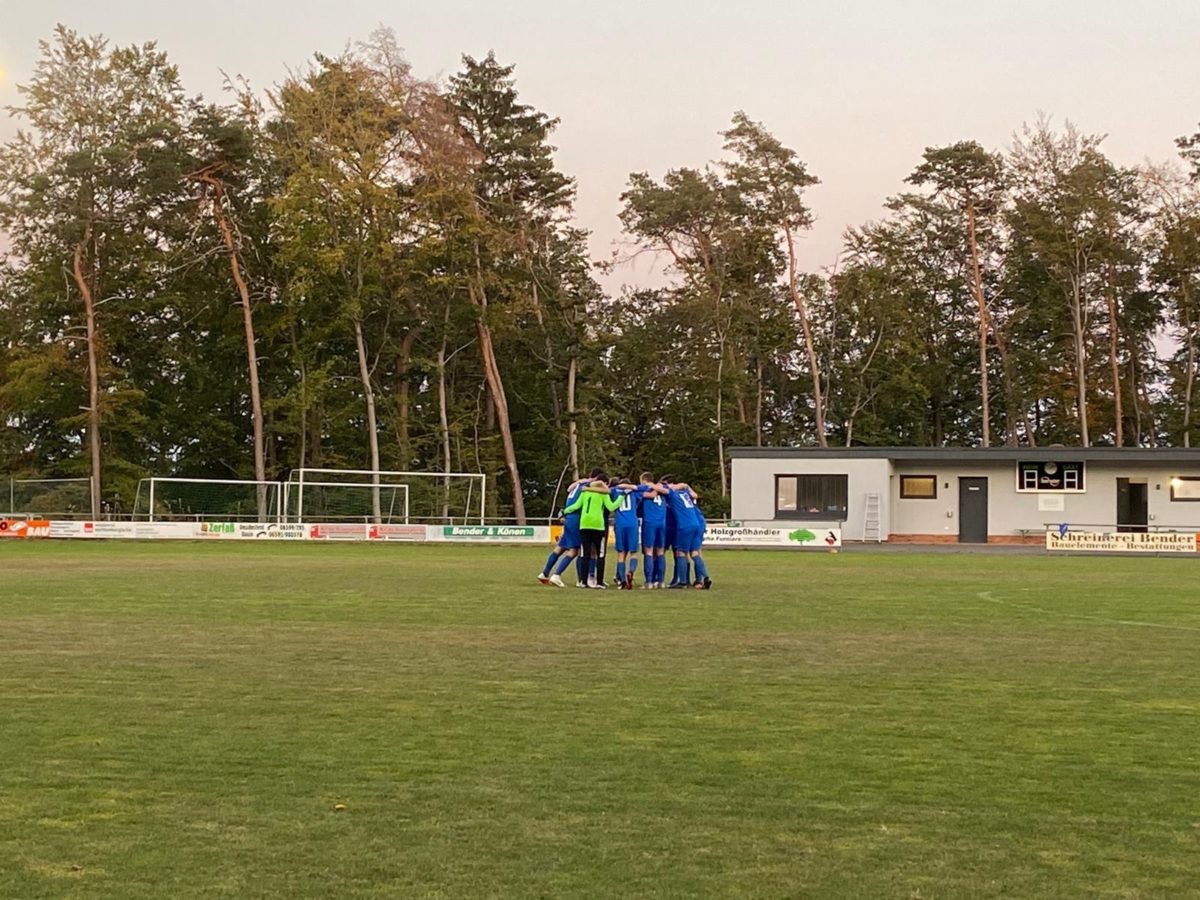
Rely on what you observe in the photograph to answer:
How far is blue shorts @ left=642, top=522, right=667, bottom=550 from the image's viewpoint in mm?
20719

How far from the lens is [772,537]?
1582 inches

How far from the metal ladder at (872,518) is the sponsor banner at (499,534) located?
36.1ft

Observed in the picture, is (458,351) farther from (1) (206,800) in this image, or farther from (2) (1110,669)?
(1) (206,800)

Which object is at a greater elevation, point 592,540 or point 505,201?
point 505,201

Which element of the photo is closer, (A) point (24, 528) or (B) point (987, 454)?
(A) point (24, 528)

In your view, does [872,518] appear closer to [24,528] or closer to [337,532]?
[337,532]

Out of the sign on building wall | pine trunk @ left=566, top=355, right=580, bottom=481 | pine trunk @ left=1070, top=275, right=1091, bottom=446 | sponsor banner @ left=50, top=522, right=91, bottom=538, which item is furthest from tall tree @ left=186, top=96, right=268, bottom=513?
pine trunk @ left=1070, top=275, right=1091, bottom=446

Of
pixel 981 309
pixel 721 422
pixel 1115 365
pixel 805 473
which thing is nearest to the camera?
pixel 805 473

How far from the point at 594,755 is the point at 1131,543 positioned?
115 feet

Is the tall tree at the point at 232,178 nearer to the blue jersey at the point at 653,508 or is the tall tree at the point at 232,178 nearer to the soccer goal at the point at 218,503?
the soccer goal at the point at 218,503

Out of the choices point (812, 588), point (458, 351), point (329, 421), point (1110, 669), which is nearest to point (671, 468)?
point (458, 351)

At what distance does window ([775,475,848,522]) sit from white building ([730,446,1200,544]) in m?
0.03

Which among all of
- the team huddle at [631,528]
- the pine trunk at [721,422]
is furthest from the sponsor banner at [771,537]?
the pine trunk at [721,422]

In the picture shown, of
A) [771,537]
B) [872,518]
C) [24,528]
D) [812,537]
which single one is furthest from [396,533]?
[872,518]
